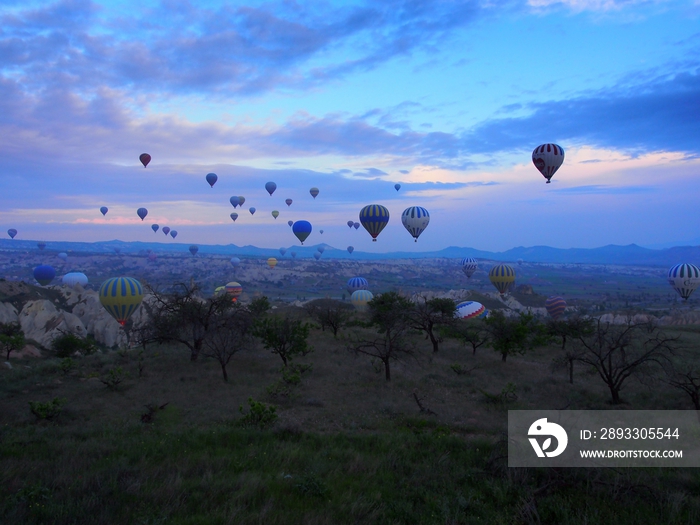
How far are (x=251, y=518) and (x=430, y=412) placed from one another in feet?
28.9

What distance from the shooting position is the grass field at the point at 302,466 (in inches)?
251

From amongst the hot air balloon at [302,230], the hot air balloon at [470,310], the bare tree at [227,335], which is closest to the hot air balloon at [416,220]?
the hot air balloon at [470,310]

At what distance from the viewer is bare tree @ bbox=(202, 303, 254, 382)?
19.2 metres

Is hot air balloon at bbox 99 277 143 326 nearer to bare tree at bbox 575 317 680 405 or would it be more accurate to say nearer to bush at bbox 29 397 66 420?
bush at bbox 29 397 66 420

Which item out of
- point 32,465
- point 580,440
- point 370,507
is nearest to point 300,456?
point 370,507

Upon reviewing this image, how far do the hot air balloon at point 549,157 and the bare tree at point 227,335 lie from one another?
28003 mm

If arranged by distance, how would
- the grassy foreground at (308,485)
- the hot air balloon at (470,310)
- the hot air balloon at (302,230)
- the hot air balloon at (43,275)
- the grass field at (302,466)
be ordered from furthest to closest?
1. the hot air balloon at (43,275)
2. the hot air balloon at (302,230)
3. the hot air balloon at (470,310)
4. the grass field at (302,466)
5. the grassy foreground at (308,485)

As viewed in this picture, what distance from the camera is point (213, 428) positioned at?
35.9ft

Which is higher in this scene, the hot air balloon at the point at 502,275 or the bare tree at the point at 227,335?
the hot air balloon at the point at 502,275

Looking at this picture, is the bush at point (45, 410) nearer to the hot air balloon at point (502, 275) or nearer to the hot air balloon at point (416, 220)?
the hot air balloon at point (416, 220)

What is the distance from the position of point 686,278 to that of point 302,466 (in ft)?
203

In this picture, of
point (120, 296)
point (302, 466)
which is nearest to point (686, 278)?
point (302, 466)

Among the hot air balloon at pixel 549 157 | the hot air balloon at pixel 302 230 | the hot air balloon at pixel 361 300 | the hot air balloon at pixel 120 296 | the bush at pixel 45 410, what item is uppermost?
the hot air balloon at pixel 549 157

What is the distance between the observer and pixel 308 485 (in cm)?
718
